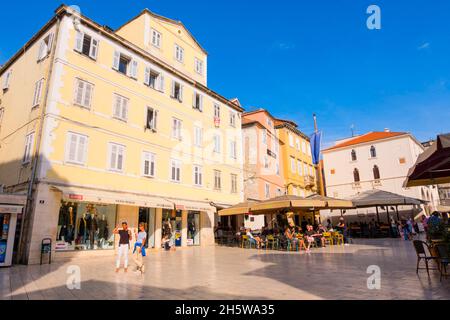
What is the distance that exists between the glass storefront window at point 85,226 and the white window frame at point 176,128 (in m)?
6.61

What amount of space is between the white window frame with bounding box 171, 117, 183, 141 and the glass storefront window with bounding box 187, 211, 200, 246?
5549 mm

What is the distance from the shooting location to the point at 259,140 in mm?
29531

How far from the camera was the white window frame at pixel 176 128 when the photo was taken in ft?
66.5

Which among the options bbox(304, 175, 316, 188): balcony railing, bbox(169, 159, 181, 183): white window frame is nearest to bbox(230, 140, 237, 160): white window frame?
bbox(169, 159, 181, 183): white window frame

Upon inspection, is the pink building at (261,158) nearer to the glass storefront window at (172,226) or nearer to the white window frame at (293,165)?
the white window frame at (293,165)

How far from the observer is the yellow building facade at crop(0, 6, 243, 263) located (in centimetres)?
1365

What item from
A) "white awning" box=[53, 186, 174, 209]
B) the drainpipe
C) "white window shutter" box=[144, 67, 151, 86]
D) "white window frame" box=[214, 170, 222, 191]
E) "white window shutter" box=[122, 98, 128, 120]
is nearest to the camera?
the drainpipe

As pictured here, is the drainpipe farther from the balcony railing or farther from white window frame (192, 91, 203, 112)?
the balcony railing

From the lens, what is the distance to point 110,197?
1438 cm

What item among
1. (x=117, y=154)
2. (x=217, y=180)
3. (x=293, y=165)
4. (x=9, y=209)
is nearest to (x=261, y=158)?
(x=217, y=180)

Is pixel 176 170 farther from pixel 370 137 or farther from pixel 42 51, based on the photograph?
pixel 370 137

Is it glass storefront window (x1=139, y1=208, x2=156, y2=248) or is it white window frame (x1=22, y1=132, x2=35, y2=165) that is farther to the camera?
glass storefront window (x1=139, y1=208, x2=156, y2=248)

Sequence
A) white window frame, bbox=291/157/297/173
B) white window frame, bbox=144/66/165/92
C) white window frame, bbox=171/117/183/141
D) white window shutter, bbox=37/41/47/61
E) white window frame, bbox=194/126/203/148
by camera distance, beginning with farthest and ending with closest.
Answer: white window frame, bbox=291/157/297/173
white window frame, bbox=194/126/203/148
white window frame, bbox=171/117/183/141
white window frame, bbox=144/66/165/92
white window shutter, bbox=37/41/47/61
